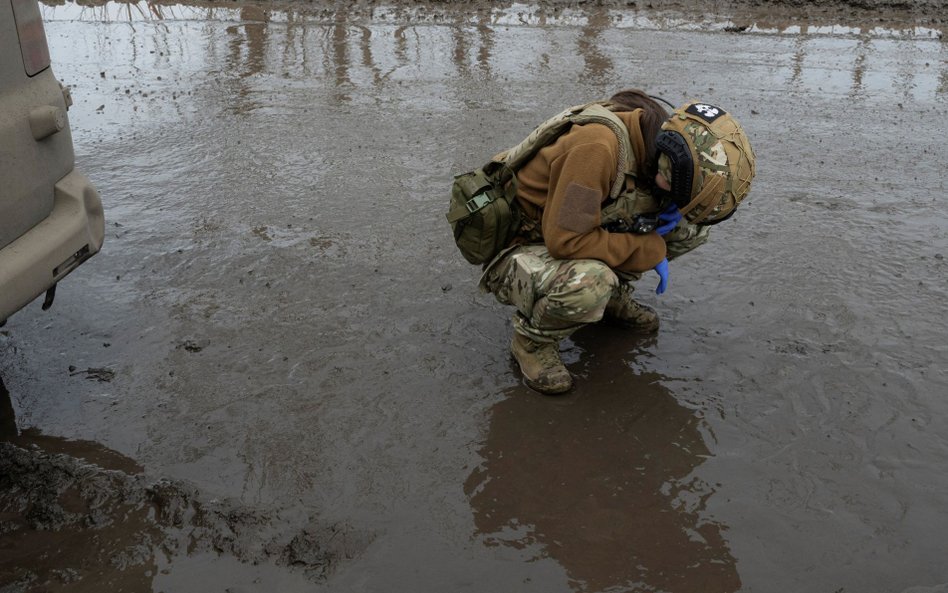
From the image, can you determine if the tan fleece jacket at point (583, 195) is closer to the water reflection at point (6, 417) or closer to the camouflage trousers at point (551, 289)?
the camouflage trousers at point (551, 289)

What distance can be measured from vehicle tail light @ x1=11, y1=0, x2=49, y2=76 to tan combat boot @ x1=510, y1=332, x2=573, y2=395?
2143 millimetres

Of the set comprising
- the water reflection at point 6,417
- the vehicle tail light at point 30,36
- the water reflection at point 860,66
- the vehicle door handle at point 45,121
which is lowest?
the water reflection at point 6,417

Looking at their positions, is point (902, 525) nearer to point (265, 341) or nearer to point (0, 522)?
point (265, 341)

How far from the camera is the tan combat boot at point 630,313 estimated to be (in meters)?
3.87

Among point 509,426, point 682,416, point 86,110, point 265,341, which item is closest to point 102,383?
point 265,341

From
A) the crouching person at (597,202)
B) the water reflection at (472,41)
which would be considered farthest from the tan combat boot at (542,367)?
the water reflection at (472,41)

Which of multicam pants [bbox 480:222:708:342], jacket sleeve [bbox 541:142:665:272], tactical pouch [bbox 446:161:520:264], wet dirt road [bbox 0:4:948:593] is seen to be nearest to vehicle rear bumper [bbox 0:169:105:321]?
wet dirt road [bbox 0:4:948:593]

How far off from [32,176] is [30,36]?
1.63 ft

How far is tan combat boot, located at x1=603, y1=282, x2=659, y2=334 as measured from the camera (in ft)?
12.7

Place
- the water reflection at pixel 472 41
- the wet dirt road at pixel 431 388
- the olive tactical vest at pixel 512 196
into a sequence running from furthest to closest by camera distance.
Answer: the water reflection at pixel 472 41, the olive tactical vest at pixel 512 196, the wet dirt road at pixel 431 388

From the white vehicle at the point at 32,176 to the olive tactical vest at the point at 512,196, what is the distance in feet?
4.89

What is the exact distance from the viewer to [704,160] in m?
3.02

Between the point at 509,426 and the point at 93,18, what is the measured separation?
8.16 meters

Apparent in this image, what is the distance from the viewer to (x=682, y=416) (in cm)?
341
